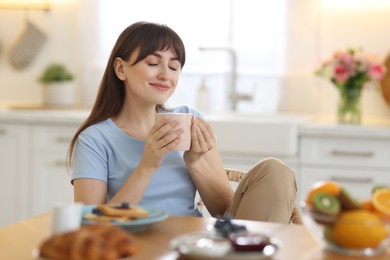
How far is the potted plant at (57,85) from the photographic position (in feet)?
14.6

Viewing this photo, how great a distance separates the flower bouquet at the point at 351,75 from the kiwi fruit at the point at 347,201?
232 cm

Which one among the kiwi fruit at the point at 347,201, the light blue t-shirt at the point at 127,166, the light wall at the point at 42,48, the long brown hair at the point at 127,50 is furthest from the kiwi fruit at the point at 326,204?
the light wall at the point at 42,48

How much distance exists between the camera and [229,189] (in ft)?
7.45

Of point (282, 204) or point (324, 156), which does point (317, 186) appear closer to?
point (282, 204)

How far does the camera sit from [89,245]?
1.29m

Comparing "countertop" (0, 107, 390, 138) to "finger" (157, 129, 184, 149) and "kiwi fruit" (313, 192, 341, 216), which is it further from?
"kiwi fruit" (313, 192, 341, 216)

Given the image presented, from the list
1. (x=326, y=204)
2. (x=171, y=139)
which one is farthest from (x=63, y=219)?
(x=171, y=139)

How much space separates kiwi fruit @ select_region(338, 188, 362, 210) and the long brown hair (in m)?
0.93

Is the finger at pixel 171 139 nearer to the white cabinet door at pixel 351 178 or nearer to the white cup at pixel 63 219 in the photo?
the white cup at pixel 63 219

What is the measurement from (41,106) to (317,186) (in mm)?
3151

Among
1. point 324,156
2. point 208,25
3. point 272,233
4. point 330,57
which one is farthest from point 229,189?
point 208,25

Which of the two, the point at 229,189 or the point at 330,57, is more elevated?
the point at 330,57

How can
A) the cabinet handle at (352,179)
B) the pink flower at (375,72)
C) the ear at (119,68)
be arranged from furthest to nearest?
the pink flower at (375,72) → the cabinet handle at (352,179) → the ear at (119,68)

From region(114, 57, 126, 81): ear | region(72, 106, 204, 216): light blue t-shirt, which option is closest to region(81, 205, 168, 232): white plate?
region(72, 106, 204, 216): light blue t-shirt
